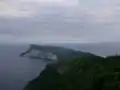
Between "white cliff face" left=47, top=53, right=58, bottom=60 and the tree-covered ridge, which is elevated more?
"white cliff face" left=47, top=53, right=58, bottom=60

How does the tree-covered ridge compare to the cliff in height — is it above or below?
below

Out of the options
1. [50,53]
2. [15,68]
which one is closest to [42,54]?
[50,53]

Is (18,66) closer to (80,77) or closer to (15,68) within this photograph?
(15,68)

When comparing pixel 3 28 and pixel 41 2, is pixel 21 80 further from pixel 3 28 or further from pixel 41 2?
pixel 41 2
